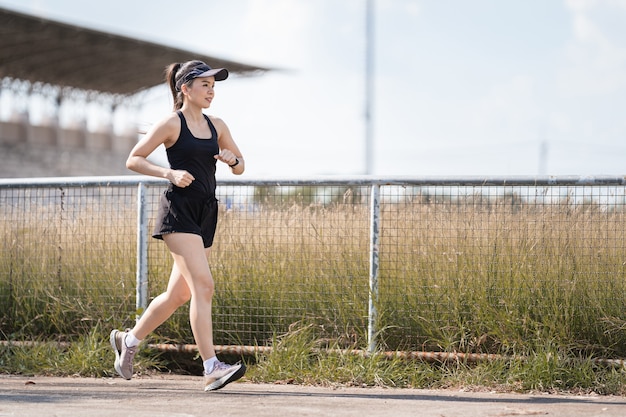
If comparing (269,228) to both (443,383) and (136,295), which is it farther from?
(443,383)

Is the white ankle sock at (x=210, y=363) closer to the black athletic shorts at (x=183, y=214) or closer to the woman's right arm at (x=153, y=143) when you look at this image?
the black athletic shorts at (x=183, y=214)

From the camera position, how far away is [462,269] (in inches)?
247

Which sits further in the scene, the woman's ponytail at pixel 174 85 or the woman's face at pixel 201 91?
the woman's ponytail at pixel 174 85

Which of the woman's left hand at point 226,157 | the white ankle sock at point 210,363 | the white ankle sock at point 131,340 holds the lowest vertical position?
the white ankle sock at point 210,363

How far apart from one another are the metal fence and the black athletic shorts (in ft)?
3.46

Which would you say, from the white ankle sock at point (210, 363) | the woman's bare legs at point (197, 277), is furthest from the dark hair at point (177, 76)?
the white ankle sock at point (210, 363)

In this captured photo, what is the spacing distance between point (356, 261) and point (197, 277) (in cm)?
150

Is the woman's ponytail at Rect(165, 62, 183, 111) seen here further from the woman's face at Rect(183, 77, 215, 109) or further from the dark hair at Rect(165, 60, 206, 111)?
the woman's face at Rect(183, 77, 215, 109)

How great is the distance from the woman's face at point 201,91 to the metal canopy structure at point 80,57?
97.0ft

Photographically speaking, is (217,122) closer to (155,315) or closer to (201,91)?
(201,91)

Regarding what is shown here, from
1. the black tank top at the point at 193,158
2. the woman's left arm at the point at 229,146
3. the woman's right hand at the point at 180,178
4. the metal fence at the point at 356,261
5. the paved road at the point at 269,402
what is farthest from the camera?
the metal fence at the point at 356,261

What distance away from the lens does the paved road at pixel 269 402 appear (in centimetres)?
504

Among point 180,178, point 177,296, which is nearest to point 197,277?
point 177,296

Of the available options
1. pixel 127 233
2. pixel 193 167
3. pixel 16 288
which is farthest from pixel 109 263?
pixel 193 167
